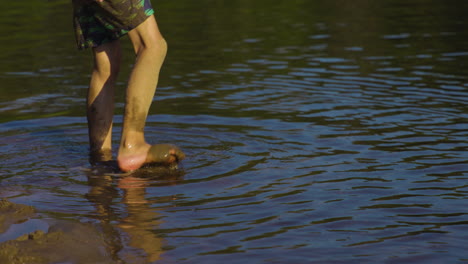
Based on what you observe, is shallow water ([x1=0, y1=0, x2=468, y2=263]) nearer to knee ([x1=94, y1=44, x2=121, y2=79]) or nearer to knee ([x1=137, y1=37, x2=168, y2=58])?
knee ([x1=94, y1=44, x2=121, y2=79])

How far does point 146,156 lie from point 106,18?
2.85 feet

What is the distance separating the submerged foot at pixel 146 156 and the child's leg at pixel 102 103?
466mm

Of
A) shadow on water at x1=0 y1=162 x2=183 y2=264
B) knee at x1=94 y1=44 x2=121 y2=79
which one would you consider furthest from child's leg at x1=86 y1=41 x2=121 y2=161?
shadow on water at x1=0 y1=162 x2=183 y2=264

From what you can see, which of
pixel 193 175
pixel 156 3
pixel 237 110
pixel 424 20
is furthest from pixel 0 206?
pixel 156 3

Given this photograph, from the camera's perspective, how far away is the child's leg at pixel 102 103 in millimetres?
5340

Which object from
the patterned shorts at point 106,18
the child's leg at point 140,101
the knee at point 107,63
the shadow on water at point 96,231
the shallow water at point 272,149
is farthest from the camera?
the knee at point 107,63

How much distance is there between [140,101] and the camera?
4945 millimetres

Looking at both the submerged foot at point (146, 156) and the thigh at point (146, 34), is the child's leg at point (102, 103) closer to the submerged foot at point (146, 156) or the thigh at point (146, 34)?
the thigh at point (146, 34)

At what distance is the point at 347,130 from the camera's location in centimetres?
575

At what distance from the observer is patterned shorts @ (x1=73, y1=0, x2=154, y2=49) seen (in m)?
4.81

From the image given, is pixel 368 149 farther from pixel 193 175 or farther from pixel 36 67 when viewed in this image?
pixel 36 67

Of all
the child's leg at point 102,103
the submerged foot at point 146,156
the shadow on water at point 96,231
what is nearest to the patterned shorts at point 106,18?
the child's leg at point 102,103

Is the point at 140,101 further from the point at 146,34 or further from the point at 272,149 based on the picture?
the point at 272,149

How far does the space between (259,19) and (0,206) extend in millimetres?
8769
